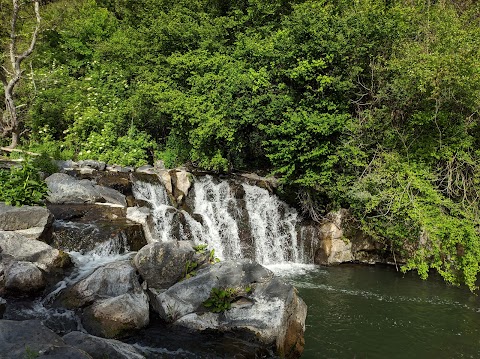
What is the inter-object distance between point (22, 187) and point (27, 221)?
1138mm

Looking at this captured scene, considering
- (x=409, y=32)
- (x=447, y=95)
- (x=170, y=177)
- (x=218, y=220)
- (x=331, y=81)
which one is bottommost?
(x=218, y=220)

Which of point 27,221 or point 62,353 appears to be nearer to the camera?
point 62,353

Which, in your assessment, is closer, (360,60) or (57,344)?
(57,344)

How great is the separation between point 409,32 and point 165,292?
42.3 ft

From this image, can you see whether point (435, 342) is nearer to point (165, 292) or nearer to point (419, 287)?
point (419, 287)

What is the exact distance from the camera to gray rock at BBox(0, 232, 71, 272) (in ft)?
26.3

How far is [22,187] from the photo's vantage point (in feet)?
32.9

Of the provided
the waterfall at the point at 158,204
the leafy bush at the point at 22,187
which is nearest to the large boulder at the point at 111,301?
the leafy bush at the point at 22,187

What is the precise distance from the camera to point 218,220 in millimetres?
14688

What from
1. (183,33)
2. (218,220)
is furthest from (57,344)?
(183,33)

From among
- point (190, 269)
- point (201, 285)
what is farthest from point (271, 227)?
point (201, 285)

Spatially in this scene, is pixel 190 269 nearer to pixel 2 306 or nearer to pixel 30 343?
pixel 2 306

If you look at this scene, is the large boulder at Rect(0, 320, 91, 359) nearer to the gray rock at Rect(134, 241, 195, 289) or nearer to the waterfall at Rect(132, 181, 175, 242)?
the gray rock at Rect(134, 241, 195, 289)

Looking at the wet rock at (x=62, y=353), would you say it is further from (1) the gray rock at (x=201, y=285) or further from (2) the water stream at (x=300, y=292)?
(1) the gray rock at (x=201, y=285)
